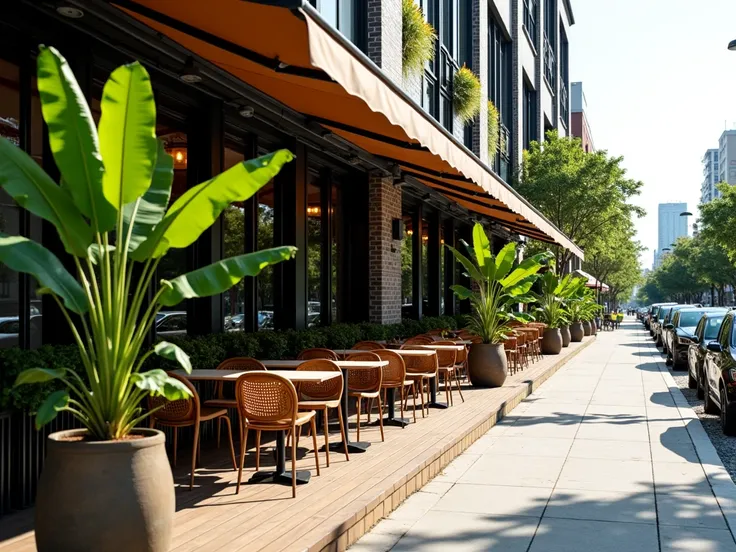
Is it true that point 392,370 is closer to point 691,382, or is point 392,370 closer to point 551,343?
point 691,382

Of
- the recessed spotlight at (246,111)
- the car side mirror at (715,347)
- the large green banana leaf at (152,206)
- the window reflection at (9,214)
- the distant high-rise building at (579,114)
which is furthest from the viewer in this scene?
the distant high-rise building at (579,114)

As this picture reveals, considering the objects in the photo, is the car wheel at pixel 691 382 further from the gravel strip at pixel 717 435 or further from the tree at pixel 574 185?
the tree at pixel 574 185

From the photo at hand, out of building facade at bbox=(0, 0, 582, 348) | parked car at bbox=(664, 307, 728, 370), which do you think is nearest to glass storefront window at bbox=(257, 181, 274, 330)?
building facade at bbox=(0, 0, 582, 348)

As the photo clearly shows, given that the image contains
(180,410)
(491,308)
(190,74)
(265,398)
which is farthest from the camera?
(491,308)

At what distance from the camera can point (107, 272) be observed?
14.3ft

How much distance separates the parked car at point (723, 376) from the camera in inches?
401

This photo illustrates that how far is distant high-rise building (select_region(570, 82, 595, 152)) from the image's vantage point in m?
90.8

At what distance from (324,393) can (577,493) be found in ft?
8.76

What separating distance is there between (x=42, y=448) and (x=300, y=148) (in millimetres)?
6793

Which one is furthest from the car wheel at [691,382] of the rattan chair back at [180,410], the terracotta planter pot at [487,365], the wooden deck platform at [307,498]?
the rattan chair back at [180,410]

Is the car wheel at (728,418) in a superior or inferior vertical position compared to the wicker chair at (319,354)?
inferior

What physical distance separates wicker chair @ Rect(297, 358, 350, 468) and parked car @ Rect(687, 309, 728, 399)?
6.55 m

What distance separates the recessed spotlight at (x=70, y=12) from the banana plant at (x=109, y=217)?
9.51ft

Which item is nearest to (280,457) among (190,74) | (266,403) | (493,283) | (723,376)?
(266,403)
